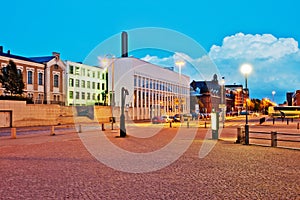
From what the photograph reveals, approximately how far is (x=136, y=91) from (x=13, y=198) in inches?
3095

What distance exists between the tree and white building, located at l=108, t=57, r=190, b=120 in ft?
95.0

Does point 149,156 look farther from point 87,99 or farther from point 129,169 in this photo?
point 87,99

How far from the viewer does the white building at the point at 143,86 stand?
83688 mm

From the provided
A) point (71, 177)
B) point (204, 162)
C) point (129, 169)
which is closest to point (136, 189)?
point (71, 177)

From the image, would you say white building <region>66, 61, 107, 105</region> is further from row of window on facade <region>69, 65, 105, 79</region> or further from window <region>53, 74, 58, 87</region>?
window <region>53, 74, 58, 87</region>

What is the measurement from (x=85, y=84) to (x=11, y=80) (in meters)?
29.6

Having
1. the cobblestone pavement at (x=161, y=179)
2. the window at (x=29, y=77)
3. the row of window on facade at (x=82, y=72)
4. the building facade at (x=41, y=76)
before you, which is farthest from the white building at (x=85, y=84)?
Result: the cobblestone pavement at (x=161, y=179)

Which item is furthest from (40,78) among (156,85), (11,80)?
(156,85)

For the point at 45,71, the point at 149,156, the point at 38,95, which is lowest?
the point at 149,156

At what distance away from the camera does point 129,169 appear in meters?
11.6

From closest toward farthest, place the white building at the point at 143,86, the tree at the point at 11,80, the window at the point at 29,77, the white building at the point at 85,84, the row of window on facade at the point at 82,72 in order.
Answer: the tree at the point at 11,80, the window at the point at 29,77, the white building at the point at 85,84, the row of window on facade at the point at 82,72, the white building at the point at 143,86

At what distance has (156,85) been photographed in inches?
3930

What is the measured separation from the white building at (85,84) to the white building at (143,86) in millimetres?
→ 2494

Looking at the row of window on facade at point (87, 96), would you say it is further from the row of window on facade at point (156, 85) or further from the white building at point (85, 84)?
the row of window on facade at point (156, 85)
